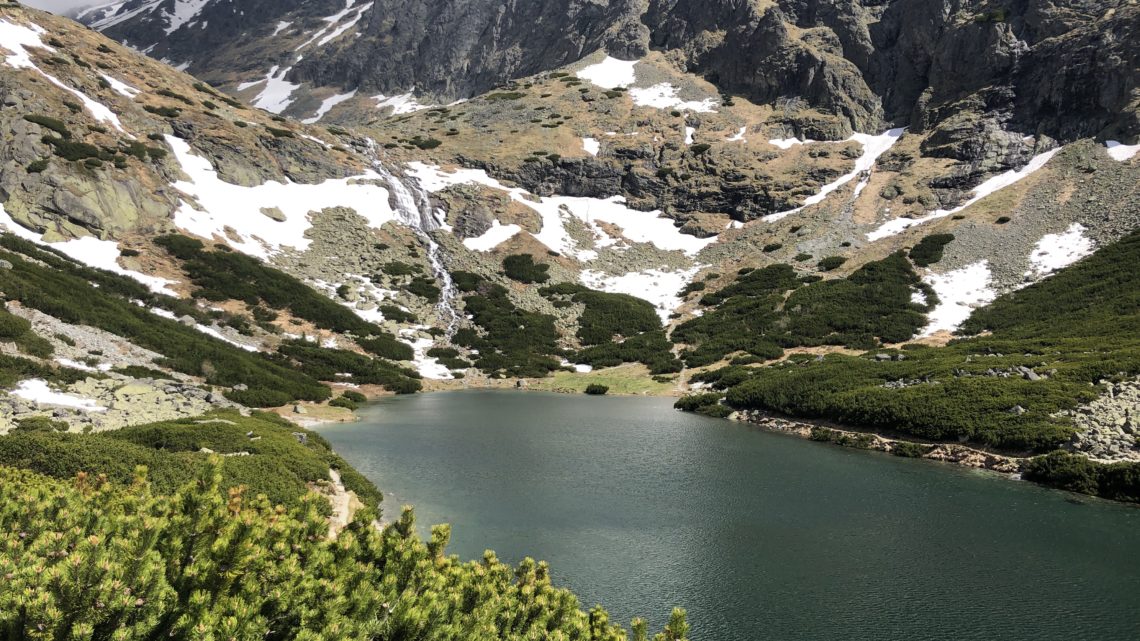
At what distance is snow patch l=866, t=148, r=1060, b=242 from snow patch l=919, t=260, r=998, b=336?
45.6 feet

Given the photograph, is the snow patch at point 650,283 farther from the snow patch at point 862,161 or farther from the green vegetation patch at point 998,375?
the green vegetation patch at point 998,375

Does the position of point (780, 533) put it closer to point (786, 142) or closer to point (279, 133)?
point (279, 133)

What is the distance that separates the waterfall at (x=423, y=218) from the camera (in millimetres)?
66250

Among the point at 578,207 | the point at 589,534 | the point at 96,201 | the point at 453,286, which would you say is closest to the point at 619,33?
the point at 578,207

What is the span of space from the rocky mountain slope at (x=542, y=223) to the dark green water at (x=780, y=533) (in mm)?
8119

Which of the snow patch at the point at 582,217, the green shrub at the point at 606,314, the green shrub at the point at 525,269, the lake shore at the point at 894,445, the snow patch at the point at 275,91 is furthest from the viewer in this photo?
the snow patch at the point at 275,91

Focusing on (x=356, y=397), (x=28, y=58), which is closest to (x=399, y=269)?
(x=356, y=397)

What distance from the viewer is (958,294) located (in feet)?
185

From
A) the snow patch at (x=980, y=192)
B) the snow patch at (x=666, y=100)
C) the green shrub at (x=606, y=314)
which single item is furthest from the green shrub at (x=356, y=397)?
the snow patch at (x=666, y=100)

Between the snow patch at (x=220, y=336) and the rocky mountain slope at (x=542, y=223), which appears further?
the rocky mountain slope at (x=542, y=223)

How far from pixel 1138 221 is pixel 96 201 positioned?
9664cm

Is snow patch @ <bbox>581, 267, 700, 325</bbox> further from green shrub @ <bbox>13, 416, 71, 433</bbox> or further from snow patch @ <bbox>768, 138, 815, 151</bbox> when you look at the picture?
green shrub @ <bbox>13, 416, 71, 433</bbox>

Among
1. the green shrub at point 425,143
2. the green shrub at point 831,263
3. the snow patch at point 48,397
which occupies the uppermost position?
the green shrub at point 425,143

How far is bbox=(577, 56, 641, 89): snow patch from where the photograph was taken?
115750 mm
